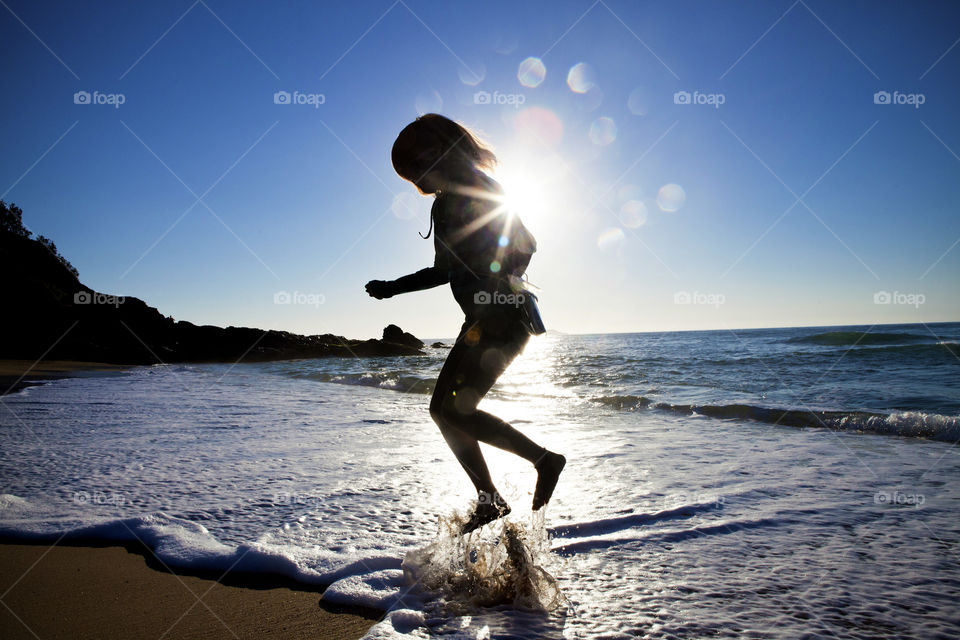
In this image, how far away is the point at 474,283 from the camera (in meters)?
2.04

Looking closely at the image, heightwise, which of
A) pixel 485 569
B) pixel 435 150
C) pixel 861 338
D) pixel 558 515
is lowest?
pixel 485 569

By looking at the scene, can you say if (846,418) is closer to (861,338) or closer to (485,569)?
(485,569)

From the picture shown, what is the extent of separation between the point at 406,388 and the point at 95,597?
10.8 metres

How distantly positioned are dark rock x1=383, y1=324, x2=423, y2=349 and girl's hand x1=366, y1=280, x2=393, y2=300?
1625 inches

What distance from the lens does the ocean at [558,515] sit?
69.6 inches

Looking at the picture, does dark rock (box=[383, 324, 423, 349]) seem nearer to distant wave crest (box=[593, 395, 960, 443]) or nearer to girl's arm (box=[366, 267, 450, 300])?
distant wave crest (box=[593, 395, 960, 443])

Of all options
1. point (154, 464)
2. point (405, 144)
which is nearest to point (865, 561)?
point (405, 144)

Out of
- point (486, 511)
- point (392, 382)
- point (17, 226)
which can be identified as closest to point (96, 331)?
point (17, 226)

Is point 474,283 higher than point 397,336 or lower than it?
lower

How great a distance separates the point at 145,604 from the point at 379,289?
1.45m

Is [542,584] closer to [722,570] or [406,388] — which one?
[722,570]

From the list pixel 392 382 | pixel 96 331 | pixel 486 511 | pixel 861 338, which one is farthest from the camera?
pixel 96 331

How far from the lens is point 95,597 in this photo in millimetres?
1851

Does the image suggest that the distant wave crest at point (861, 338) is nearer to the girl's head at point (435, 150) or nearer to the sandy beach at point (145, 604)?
the girl's head at point (435, 150)
